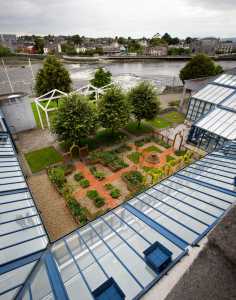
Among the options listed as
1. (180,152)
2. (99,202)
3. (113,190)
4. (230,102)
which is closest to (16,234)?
(99,202)

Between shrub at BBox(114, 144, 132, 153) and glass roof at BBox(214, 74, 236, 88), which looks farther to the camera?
glass roof at BBox(214, 74, 236, 88)

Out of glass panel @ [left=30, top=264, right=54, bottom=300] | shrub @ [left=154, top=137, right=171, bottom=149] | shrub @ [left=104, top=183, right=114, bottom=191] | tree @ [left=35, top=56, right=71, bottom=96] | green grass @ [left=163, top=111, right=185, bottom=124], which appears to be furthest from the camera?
tree @ [left=35, top=56, right=71, bottom=96]

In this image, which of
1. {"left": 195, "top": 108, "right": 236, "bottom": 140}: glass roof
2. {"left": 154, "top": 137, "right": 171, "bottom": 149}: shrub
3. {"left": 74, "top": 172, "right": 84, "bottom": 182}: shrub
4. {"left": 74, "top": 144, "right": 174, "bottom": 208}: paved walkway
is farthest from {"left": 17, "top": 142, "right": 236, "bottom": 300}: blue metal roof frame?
{"left": 154, "top": 137, "right": 171, "bottom": 149}: shrub

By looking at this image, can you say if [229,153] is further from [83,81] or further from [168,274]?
[83,81]

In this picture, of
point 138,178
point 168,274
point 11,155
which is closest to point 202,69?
point 138,178

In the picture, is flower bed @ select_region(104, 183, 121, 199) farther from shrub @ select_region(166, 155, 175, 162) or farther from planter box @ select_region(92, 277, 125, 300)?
planter box @ select_region(92, 277, 125, 300)

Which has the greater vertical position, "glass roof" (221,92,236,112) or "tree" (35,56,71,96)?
"tree" (35,56,71,96)

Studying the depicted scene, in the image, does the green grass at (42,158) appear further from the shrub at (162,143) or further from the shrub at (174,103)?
the shrub at (174,103)
